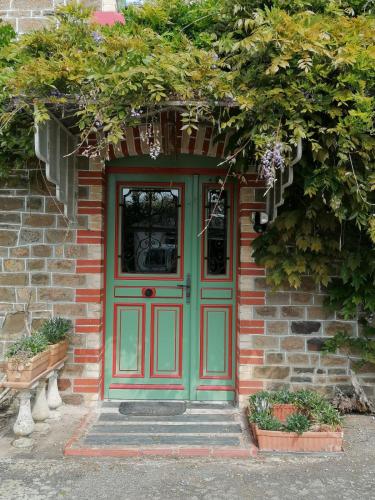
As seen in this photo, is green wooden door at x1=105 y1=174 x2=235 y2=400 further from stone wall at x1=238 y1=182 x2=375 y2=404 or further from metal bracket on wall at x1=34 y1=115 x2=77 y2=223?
metal bracket on wall at x1=34 y1=115 x2=77 y2=223

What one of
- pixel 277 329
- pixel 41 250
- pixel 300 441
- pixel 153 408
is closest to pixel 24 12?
pixel 41 250

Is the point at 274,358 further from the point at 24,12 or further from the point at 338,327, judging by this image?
the point at 24,12

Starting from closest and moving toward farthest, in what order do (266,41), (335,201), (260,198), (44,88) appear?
(266,41), (44,88), (335,201), (260,198)

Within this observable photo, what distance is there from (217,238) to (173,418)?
5.73 ft

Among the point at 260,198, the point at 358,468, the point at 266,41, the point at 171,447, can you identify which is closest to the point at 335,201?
the point at 260,198

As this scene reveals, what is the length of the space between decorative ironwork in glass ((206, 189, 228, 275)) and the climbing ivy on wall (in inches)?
38.2

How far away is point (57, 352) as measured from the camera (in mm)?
3980

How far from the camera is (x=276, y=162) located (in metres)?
3.12

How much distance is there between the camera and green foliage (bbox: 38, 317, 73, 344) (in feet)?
13.2

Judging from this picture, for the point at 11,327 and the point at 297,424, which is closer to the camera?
the point at 297,424

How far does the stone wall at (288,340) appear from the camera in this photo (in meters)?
4.25

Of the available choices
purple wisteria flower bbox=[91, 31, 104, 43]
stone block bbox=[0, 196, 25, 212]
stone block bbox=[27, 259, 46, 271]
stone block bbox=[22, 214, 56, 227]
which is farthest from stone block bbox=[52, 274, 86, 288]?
purple wisteria flower bbox=[91, 31, 104, 43]

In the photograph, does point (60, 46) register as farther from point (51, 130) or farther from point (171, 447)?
point (171, 447)

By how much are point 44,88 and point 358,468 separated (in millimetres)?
3496
